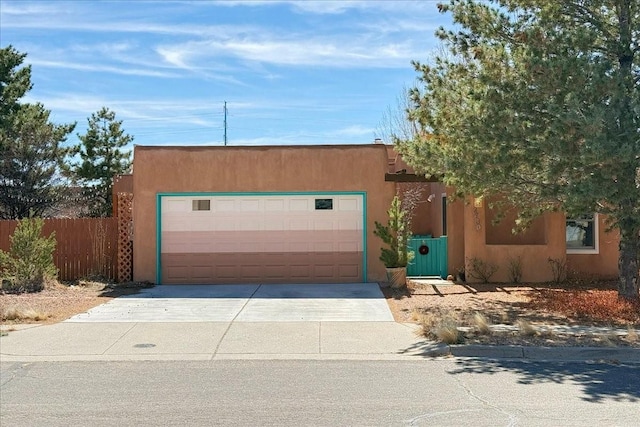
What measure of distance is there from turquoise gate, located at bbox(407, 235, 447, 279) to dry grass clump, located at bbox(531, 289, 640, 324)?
3.12 meters

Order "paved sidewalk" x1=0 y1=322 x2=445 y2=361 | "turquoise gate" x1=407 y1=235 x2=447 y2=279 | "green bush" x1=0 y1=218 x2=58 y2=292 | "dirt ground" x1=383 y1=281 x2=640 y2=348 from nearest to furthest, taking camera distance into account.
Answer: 1. "paved sidewalk" x1=0 y1=322 x2=445 y2=361
2. "dirt ground" x1=383 y1=281 x2=640 y2=348
3. "green bush" x1=0 y1=218 x2=58 y2=292
4. "turquoise gate" x1=407 y1=235 x2=447 y2=279

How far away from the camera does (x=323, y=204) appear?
51.2ft

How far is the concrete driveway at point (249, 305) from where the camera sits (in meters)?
11.0

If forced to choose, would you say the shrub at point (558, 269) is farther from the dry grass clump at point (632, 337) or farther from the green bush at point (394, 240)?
the dry grass clump at point (632, 337)

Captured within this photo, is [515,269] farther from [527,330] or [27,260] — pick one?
[27,260]

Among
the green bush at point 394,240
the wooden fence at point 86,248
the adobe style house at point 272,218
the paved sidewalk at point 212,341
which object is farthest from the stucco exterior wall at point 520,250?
the wooden fence at point 86,248

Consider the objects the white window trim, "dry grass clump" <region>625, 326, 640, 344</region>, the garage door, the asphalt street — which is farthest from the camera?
the white window trim

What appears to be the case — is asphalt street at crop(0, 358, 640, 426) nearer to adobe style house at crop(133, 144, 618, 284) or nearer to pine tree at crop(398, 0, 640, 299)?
pine tree at crop(398, 0, 640, 299)

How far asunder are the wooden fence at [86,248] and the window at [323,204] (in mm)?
5374

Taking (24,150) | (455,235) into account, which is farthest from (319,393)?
(24,150)

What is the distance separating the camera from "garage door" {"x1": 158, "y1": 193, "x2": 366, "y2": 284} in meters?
15.6

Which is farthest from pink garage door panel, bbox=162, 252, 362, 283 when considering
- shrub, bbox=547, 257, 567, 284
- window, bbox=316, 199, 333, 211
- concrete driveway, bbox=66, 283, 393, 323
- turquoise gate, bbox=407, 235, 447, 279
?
shrub, bbox=547, 257, 567, 284

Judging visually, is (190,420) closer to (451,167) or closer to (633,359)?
(633,359)

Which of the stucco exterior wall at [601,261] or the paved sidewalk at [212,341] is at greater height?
the stucco exterior wall at [601,261]
